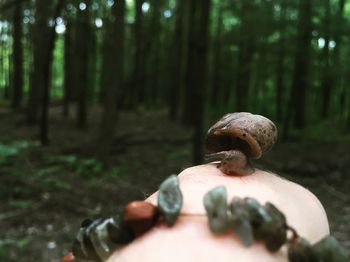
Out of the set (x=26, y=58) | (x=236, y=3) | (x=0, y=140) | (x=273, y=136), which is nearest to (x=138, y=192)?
(x=0, y=140)

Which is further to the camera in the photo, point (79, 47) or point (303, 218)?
point (79, 47)

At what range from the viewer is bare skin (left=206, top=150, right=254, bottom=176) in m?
0.94

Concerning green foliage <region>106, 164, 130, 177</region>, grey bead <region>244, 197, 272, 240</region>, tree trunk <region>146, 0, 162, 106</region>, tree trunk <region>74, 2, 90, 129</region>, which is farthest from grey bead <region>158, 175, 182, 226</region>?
tree trunk <region>146, 0, 162, 106</region>

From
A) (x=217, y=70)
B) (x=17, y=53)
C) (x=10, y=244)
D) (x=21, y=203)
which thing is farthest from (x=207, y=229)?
(x=217, y=70)

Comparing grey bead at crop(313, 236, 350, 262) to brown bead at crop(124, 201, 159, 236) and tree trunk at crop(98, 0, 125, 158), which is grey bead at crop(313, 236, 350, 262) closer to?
brown bead at crop(124, 201, 159, 236)

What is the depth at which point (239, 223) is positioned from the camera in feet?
2.49

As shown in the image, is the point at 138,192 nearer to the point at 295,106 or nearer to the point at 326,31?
the point at 326,31

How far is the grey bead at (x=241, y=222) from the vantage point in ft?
2.48

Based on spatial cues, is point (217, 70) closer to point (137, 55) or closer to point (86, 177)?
point (137, 55)

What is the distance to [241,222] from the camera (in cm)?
76

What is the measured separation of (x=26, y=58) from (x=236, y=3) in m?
16.7

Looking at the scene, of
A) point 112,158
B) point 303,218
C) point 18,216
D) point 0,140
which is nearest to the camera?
point 303,218

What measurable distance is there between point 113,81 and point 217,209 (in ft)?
27.4

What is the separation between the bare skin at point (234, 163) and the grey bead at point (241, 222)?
17cm
